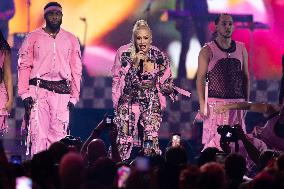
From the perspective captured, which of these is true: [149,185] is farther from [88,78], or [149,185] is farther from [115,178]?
[88,78]

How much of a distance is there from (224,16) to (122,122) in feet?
5.79

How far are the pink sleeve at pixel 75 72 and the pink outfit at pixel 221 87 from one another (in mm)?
1462

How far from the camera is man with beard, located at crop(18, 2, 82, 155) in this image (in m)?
10.9

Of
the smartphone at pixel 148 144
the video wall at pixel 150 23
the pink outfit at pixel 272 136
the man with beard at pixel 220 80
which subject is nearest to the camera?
the pink outfit at pixel 272 136

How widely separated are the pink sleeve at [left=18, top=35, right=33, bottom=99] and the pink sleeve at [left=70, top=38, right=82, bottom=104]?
51cm

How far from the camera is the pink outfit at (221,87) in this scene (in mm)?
11461

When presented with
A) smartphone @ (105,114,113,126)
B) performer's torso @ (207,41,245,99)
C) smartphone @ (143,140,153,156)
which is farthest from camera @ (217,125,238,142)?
performer's torso @ (207,41,245,99)

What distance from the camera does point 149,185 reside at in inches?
247

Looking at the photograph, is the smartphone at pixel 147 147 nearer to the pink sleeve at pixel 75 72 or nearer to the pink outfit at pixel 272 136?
the pink sleeve at pixel 75 72

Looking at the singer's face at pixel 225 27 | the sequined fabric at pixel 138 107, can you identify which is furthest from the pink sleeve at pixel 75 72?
the singer's face at pixel 225 27

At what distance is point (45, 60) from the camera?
1106 cm

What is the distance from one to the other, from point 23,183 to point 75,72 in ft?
14.8

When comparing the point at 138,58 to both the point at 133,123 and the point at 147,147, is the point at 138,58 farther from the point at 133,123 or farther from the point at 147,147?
the point at 147,147

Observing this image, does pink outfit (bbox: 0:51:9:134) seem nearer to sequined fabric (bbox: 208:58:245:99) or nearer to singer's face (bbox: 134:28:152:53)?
singer's face (bbox: 134:28:152:53)
